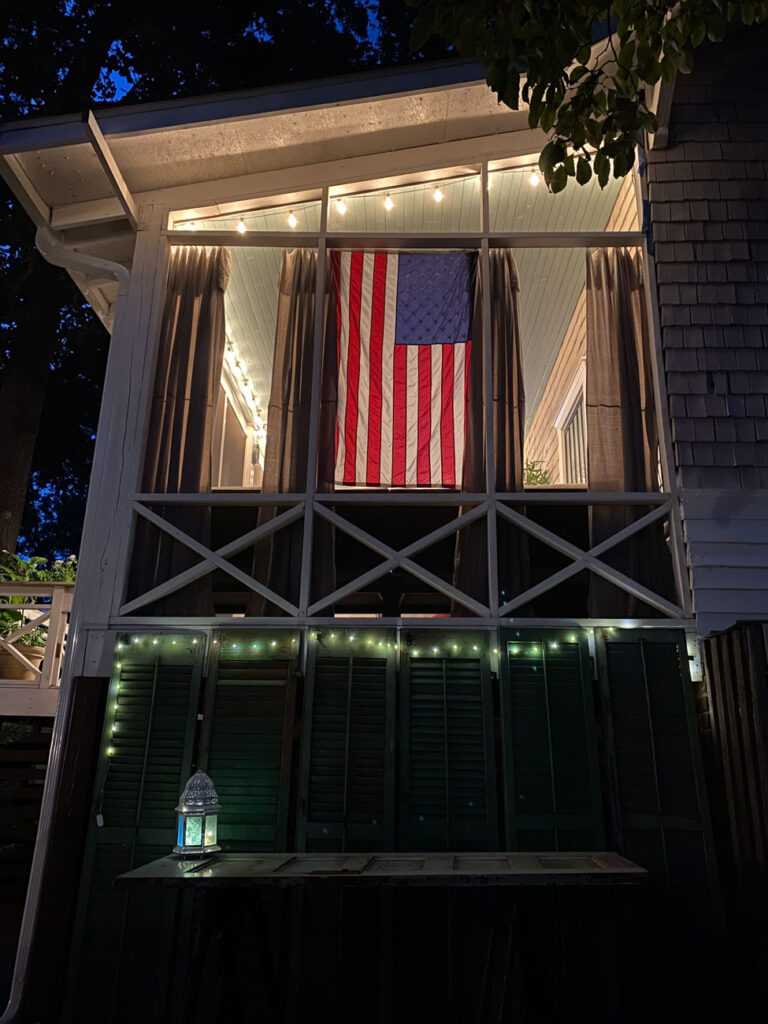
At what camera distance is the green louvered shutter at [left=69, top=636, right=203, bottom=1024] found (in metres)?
4.83

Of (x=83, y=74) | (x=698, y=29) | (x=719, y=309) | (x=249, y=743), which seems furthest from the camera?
(x=83, y=74)

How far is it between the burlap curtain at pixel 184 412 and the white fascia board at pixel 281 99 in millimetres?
950

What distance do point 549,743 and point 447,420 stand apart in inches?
94.7

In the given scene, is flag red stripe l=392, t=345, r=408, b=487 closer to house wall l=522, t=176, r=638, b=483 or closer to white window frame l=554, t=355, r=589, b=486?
house wall l=522, t=176, r=638, b=483

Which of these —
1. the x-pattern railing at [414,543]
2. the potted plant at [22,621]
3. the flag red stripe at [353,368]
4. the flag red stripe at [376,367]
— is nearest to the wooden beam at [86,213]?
the flag red stripe at [353,368]

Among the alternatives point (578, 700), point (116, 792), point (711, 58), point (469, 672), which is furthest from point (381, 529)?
point (711, 58)

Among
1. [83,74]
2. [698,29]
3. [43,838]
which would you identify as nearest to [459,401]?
[698,29]

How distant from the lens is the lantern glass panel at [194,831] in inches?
180

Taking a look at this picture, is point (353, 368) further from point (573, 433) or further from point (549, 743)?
point (573, 433)

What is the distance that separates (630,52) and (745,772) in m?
3.79

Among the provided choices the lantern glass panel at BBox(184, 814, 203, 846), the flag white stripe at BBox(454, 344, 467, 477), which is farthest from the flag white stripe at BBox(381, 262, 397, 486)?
the lantern glass panel at BBox(184, 814, 203, 846)

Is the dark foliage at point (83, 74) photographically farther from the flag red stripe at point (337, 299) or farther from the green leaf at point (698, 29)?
the green leaf at point (698, 29)

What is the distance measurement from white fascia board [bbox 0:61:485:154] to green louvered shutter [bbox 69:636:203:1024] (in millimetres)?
3743

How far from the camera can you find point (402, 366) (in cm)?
657
